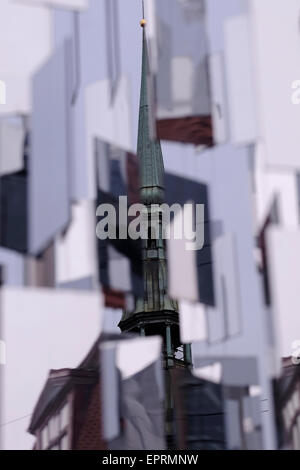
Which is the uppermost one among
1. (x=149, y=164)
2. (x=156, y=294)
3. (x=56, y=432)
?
(x=149, y=164)

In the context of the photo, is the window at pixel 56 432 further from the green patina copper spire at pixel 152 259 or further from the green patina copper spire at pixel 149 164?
the green patina copper spire at pixel 152 259

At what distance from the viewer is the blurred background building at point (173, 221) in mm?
10953

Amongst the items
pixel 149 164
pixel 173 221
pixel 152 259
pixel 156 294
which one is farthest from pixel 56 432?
pixel 156 294

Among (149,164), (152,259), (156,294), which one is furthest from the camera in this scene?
(156,294)

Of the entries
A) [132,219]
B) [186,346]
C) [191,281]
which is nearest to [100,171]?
[132,219]

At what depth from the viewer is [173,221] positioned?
39.1 ft

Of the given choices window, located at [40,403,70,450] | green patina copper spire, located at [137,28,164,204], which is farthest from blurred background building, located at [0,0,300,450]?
green patina copper spire, located at [137,28,164,204]

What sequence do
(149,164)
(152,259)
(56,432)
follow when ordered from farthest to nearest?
(152,259) < (149,164) < (56,432)

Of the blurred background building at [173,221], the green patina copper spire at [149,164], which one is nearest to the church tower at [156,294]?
the green patina copper spire at [149,164]

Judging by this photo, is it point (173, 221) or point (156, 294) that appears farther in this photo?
point (156, 294)

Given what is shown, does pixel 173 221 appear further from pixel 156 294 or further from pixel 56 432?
pixel 156 294

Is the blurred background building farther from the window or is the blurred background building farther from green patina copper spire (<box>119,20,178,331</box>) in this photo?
green patina copper spire (<box>119,20,178,331</box>)

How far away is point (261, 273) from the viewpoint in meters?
11.2

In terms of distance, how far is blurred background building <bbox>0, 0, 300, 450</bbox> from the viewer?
10953mm
